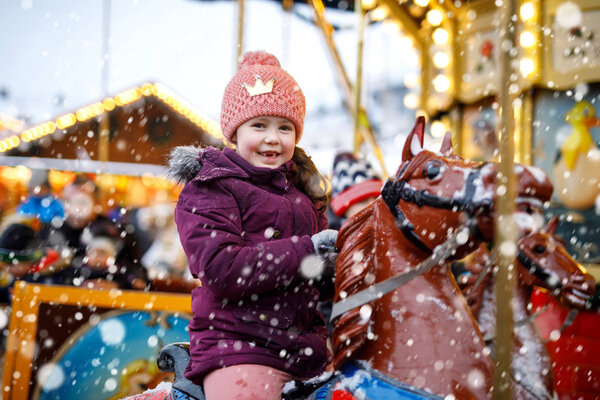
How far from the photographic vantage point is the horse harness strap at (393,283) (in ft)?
4.34

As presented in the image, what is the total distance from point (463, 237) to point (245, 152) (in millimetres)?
743

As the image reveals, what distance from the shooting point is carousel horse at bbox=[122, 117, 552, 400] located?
1.27 m

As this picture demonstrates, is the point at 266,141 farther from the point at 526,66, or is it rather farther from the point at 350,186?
the point at 526,66

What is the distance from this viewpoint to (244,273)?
140 centimetres

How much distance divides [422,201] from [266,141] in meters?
0.57

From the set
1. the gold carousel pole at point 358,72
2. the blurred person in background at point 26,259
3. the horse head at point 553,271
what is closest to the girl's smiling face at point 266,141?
the horse head at point 553,271

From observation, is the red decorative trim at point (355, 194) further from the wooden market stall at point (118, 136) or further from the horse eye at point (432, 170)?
the wooden market stall at point (118, 136)

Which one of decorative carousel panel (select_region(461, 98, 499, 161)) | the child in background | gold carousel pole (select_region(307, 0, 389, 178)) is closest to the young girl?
the child in background

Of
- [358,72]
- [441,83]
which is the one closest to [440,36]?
[441,83]

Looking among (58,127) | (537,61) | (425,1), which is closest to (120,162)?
(58,127)

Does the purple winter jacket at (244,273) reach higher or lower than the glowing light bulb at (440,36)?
lower

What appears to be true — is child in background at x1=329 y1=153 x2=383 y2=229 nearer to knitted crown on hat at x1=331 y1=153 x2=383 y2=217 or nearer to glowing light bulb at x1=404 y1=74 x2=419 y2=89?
knitted crown on hat at x1=331 y1=153 x2=383 y2=217

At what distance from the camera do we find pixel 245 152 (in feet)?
5.50

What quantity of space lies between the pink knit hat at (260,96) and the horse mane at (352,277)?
19.9 inches
